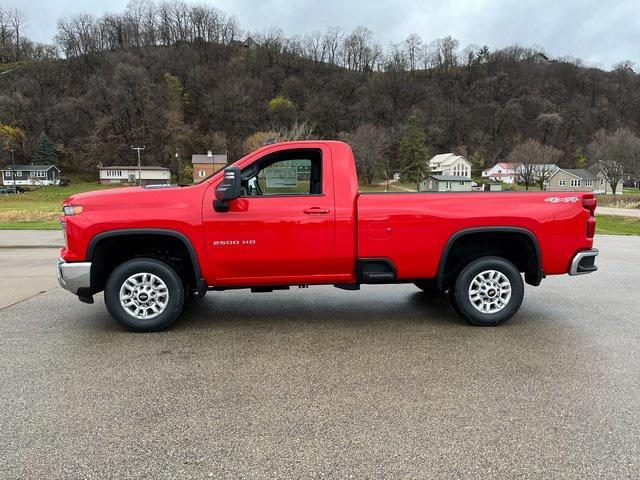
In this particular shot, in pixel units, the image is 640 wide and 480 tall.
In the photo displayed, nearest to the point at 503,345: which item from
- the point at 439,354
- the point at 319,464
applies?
the point at 439,354

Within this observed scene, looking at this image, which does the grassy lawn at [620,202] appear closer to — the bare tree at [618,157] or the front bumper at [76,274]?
the bare tree at [618,157]

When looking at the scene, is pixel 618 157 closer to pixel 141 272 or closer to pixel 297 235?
pixel 297 235

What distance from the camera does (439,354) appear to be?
4.48 metres

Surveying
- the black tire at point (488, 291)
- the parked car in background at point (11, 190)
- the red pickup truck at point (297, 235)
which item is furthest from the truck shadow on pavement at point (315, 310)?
the parked car in background at point (11, 190)

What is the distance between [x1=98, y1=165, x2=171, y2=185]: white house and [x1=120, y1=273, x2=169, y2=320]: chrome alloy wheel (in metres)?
80.0

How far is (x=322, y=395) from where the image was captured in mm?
3617

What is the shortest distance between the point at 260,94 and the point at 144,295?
115440 millimetres

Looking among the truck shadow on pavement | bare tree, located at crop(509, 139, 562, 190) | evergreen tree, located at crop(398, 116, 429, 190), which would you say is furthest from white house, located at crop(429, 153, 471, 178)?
the truck shadow on pavement

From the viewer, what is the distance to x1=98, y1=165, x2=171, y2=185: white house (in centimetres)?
8125

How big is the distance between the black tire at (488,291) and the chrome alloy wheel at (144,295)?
3234 millimetres

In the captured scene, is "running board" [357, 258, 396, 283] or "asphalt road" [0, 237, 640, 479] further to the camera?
"running board" [357, 258, 396, 283]

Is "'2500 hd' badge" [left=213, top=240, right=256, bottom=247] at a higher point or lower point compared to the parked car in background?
lower

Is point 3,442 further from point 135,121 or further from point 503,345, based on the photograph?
point 135,121

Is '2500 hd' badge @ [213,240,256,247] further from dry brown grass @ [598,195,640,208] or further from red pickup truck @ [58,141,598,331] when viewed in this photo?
dry brown grass @ [598,195,640,208]
